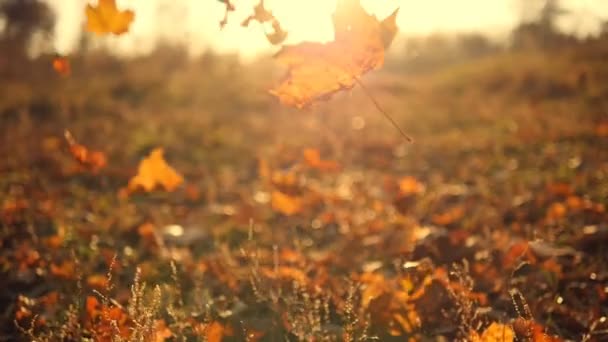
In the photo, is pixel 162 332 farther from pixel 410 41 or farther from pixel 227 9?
pixel 410 41

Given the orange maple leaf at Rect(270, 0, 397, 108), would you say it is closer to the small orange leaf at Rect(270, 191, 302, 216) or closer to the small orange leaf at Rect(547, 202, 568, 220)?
the small orange leaf at Rect(270, 191, 302, 216)

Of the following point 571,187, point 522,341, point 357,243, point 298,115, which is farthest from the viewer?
point 298,115

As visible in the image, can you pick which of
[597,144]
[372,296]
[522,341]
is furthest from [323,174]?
[522,341]

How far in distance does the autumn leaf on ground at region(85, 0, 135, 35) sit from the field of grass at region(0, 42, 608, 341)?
116 centimetres

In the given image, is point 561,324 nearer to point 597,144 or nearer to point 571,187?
point 571,187

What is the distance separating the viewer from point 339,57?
8.57ft

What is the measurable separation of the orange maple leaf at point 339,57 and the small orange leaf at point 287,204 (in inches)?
78.2

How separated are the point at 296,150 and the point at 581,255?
447cm

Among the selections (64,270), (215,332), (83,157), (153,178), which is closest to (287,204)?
(153,178)

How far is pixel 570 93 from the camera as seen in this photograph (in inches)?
389

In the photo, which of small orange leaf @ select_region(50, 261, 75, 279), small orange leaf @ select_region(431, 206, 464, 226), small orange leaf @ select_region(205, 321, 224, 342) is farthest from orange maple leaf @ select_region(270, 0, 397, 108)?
small orange leaf @ select_region(431, 206, 464, 226)

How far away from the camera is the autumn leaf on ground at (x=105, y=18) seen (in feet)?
10.0

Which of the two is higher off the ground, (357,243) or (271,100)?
(271,100)

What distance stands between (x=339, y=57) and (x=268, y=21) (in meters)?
0.38
